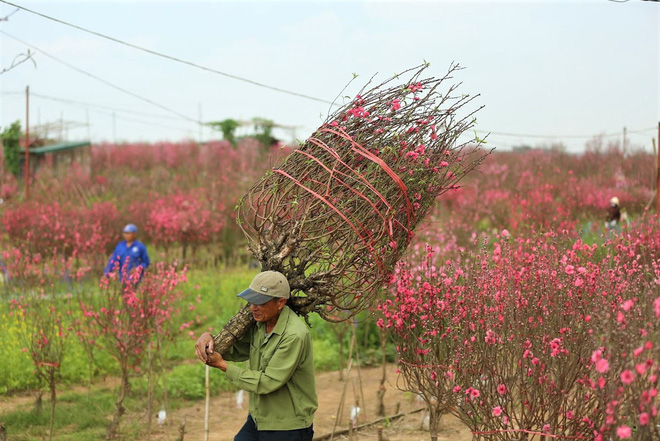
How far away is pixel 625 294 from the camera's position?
406cm

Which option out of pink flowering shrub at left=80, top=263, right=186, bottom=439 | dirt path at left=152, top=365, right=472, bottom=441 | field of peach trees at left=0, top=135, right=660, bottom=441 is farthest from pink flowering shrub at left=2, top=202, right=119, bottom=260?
pink flowering shrub at left=80, top=263, right=186, bottom=439

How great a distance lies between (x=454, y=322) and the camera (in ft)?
15.4

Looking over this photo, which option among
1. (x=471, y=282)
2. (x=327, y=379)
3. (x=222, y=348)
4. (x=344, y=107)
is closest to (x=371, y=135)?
(x=344, y=107)

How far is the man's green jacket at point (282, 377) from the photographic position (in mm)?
3814

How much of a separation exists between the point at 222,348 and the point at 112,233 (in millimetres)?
11992

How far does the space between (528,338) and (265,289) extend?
153 cm

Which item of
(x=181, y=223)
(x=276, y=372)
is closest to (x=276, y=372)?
(x=276, y=372)

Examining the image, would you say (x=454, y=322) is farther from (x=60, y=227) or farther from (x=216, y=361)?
(x=60, y=227)

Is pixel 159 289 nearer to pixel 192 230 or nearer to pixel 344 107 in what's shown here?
pixel 344 107

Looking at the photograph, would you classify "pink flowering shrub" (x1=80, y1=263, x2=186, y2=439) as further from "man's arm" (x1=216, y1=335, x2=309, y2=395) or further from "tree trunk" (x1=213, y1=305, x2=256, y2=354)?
"man's arm" (x1=216, y1=335, x2=309, y2=395)

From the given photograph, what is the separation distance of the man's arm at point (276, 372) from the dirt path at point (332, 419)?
8.68 feet

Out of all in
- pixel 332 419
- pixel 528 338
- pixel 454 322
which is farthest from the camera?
pixel 332 419

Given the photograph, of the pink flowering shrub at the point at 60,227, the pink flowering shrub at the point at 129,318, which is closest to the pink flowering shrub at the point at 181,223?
the pink flowering shrub at the point at 60,227

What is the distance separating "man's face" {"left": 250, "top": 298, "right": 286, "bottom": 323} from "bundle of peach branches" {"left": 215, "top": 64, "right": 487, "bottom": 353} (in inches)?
9.3
